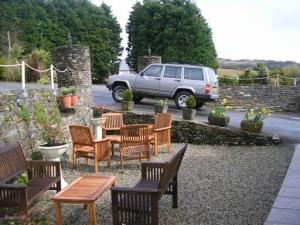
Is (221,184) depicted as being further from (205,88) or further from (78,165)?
(205,88)

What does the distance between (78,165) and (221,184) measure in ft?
11.0

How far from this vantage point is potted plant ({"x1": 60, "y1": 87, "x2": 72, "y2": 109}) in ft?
31.9

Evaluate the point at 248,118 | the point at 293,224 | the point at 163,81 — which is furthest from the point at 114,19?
the point at 293,224

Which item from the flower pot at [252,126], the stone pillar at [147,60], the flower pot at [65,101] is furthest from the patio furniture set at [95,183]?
the stone pillar at [147,60]

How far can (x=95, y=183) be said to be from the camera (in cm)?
587

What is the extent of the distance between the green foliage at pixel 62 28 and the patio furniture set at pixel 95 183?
67.5 feet

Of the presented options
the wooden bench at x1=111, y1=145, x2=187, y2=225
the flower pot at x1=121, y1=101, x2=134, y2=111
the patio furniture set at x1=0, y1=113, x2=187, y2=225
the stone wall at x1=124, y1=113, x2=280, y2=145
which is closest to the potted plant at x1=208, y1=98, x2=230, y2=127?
the stone wall at x1=124, y1=113, x2=280, y2=145

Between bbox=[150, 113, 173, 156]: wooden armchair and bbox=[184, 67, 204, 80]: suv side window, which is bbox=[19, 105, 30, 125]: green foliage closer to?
bbox=[150, 113, 173, 156]: wooden armchair

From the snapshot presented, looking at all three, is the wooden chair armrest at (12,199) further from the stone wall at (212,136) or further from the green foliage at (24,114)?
the stone wall at (212,136)

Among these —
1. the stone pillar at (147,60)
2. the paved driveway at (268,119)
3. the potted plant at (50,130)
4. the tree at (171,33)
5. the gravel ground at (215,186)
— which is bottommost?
the gravel ground at (215,186)

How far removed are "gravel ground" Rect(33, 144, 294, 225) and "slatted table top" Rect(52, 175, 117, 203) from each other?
0.43 meters

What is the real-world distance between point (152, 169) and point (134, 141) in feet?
8.90

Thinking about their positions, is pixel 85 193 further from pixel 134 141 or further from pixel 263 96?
pixel 263 96

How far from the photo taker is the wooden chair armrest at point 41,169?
629 centimetres
